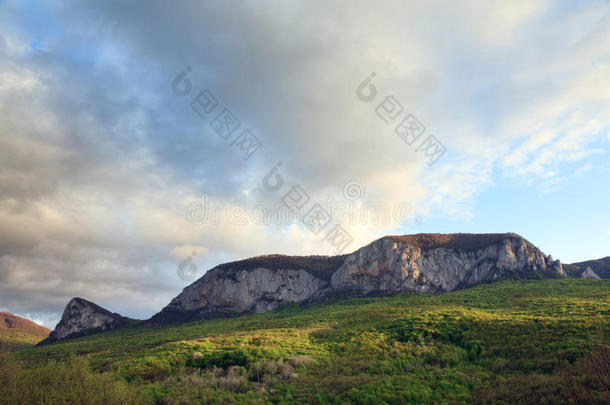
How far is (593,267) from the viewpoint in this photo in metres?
122

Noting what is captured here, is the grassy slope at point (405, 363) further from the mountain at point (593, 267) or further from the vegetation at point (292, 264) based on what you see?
the vegetation at point (292, 264)

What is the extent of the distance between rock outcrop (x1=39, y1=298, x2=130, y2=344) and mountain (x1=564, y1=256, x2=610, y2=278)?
17029cm

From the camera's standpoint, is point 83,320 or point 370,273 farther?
point 83,320

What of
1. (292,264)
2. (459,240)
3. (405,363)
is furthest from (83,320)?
(459,240)

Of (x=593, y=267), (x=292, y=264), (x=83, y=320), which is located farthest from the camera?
(x=292, y=264)

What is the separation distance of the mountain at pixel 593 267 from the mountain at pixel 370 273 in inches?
669

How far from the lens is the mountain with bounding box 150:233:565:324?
109 meters

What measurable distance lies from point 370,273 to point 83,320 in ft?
382

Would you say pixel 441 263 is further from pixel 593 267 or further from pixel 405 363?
pixel 405 363

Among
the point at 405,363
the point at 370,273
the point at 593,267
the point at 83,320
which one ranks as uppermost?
the point at 370,273

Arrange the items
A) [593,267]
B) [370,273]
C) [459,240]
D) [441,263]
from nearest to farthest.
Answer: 1. [441,263]
2. [370,273]
3. [593,267]
4. [459,240]

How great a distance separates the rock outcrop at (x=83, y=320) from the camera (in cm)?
12712

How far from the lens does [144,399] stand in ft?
65.3

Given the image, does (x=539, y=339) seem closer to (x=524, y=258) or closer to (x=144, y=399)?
(x=144, y=399)
